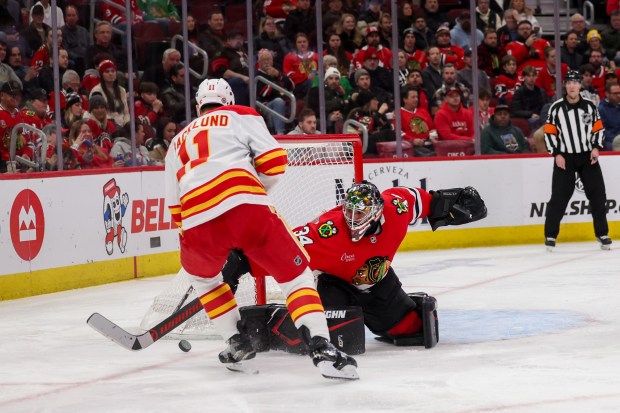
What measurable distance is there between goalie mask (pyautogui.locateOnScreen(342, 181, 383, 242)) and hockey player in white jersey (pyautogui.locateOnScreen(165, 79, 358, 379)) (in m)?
0.49

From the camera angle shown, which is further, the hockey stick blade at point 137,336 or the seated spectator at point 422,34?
the seated spectator at point 422,34

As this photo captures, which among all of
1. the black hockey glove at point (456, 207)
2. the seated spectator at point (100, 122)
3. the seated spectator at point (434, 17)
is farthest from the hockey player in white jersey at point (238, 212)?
the seated spectator at point (434, 17)

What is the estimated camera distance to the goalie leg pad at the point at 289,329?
485cm

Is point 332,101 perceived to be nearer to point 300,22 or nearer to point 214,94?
point 300,22

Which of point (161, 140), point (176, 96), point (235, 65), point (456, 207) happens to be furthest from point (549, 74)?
point (456, 207)

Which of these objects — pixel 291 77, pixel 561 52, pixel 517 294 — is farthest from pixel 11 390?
pixel 561 52

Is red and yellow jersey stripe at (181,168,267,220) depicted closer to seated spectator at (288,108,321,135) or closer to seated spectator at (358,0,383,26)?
seated spectator at (288,108,321,135)

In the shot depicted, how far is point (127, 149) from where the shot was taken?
28.9ft

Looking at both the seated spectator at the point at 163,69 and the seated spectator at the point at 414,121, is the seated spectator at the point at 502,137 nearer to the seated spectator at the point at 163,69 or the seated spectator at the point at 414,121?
the seated spectator at the point at 414,121

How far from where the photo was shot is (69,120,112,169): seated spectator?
27.2 ft

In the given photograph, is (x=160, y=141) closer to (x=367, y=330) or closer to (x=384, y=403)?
(x=367, y=330)

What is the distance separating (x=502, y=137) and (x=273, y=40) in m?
2.23

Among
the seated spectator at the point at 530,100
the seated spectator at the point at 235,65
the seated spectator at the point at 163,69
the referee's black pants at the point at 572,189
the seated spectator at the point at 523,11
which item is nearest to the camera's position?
the referee's black pants at the point at 572,189

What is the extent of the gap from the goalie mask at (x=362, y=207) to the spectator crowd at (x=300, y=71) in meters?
3.59
